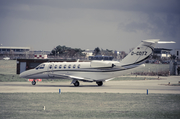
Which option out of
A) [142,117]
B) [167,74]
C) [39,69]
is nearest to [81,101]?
[142,117]

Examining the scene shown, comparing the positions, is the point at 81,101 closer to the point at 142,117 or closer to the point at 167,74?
the point at 142,117

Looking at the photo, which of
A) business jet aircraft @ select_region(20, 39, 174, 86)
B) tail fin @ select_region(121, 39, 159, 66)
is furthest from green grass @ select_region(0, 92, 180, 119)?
business jet aircraft @ select_region(20, 39, 174, 86)

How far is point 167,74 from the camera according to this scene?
2285 inches

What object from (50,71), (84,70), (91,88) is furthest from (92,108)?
(50,71)

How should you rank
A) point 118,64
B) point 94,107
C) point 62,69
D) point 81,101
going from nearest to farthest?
point 94,107 → point 81,101 → point 118,64 → point 62,69

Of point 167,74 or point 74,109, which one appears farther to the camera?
point 167,74

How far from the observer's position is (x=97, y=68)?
3406 centimetres

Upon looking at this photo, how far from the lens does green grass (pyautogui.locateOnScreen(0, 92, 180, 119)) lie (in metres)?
16.0

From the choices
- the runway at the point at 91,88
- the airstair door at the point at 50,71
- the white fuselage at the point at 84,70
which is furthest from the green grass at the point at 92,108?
the airstair door at the point at 50,71

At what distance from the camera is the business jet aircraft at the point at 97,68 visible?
32.5 meters

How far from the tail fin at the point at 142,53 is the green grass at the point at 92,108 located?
9.39m

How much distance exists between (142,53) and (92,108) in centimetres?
1585

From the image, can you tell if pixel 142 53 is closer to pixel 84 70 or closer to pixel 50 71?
pixel 84 70

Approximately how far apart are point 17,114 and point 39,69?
21320mm
